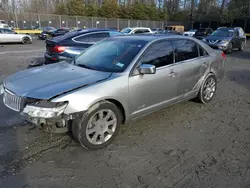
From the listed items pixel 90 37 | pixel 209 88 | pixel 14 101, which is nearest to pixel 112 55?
pixel 14 101

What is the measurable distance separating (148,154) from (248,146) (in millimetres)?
1579

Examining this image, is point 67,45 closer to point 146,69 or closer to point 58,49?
point 58,49

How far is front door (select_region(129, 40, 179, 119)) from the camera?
3400 millimetres

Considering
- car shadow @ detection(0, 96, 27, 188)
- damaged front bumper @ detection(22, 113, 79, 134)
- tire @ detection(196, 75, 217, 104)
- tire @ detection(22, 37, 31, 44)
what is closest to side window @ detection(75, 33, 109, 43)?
car shadow @ detection(0, 96, 27, 188)

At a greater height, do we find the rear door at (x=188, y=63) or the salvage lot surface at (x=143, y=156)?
the rear door at (x=188, y=63)

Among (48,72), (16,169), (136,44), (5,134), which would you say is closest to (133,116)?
(136,44)

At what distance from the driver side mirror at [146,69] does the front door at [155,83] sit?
85mm

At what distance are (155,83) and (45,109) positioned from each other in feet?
5.97

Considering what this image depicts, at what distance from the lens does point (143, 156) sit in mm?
3037

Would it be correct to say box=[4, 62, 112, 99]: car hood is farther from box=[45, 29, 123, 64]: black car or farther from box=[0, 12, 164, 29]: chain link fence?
box=[0, 12, 164, 29]: chain link fence

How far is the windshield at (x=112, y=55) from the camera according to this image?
3472 millimetres

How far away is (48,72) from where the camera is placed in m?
3.51

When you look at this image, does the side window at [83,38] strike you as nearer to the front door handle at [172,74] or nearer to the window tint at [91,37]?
the window tint at [91,37]

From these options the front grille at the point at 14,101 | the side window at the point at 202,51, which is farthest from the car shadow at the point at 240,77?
the front grille at the point at 14,101
